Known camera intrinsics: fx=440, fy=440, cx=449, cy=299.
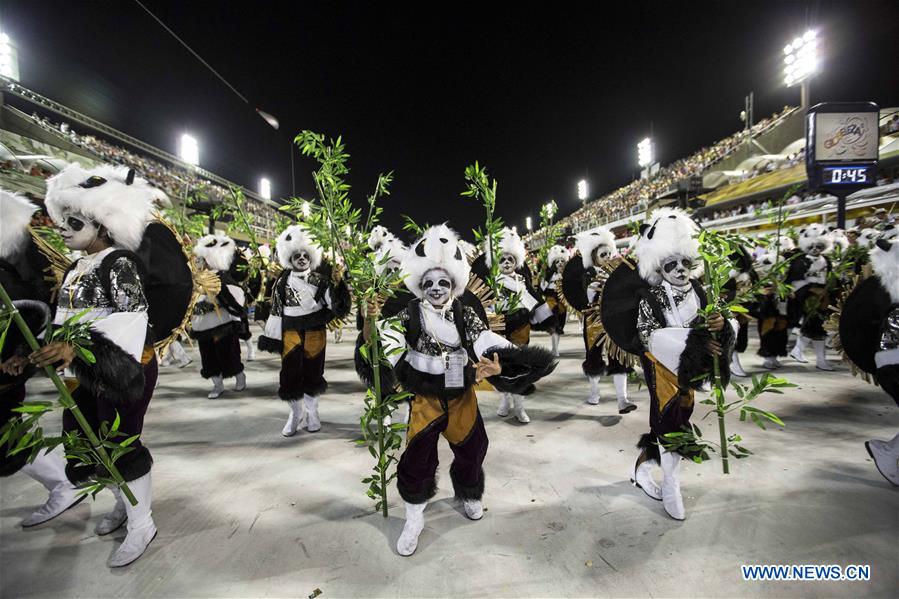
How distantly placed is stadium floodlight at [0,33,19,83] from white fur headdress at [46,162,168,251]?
824 inches

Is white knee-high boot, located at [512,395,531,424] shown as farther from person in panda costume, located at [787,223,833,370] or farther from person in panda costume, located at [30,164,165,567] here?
person in panda costume, located at [787,223,833,370]

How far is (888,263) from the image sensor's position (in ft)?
9.35

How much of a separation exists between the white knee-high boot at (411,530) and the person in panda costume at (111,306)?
1.49 m

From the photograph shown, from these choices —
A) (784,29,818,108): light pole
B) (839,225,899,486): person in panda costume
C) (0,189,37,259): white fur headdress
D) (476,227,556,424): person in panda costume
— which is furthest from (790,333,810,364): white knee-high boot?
(784,29,818,108): light pole

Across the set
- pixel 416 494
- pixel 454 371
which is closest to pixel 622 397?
pixel 454 371

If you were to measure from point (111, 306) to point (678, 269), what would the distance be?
3.31 m

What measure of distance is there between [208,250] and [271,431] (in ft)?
9.51

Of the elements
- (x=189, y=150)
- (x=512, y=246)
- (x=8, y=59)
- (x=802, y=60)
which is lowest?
(x=512, y=246)

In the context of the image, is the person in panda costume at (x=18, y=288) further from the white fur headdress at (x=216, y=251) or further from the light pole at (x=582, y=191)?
the light pole at (x=582, y=191)

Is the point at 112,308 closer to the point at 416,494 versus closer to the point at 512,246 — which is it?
the point at 416,494

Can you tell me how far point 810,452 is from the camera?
3594 mm

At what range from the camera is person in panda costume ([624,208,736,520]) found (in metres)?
2.54

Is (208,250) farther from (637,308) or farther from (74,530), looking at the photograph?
(637,308)

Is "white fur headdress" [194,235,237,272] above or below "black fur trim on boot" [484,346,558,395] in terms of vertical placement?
above
